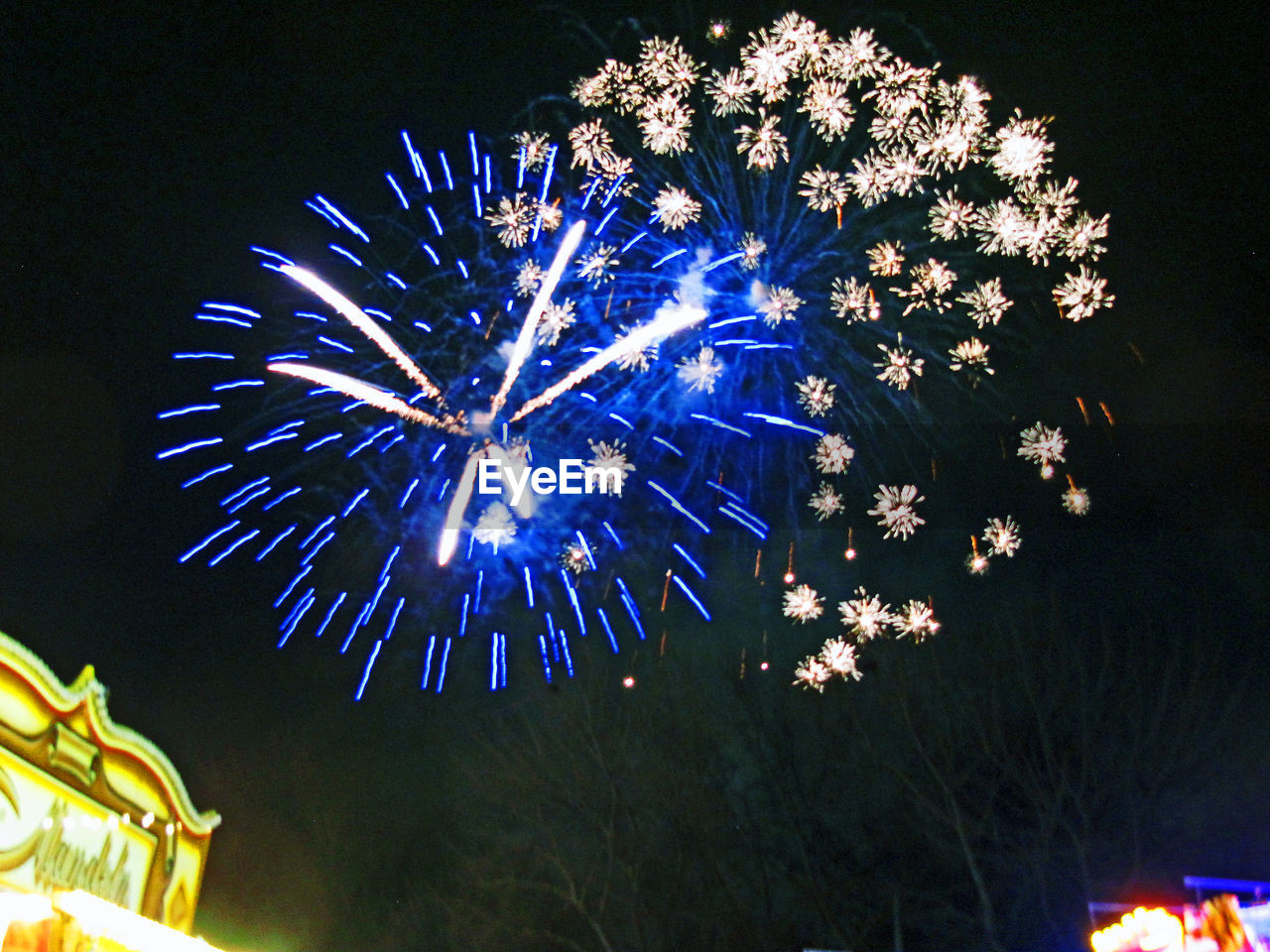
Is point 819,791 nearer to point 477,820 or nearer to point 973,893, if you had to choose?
point 973,893

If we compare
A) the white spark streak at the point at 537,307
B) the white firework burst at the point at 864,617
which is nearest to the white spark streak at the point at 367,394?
the white spark streak at the point at 537,307

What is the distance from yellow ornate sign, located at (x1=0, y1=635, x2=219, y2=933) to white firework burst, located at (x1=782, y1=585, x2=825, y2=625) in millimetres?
6162

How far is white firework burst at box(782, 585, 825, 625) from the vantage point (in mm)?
11070

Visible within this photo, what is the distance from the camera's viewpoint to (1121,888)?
1470 centimetres

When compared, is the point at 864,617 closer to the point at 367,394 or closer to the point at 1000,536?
the point at 1000,536

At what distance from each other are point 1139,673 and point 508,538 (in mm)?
9483

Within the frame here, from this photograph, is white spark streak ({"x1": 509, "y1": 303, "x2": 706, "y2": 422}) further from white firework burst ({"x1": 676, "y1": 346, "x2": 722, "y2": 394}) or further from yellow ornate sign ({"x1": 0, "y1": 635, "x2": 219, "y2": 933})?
yellow ornate sign ({"x1": 0, "y1": 635, "x2": 219, "y2": 933})

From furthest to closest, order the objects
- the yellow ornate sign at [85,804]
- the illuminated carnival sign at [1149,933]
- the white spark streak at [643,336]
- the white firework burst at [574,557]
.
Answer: the white firework burst at [574,557], the white spark streak at [643,336], the illuminated carnival sign at [1149,933], the yellow ornate sign at [85,804]

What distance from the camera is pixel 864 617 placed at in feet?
34.8

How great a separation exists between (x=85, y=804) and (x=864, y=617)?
695cm

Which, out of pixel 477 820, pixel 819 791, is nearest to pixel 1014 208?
pixel 819 791

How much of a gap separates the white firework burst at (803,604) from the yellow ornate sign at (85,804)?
6.16 metres

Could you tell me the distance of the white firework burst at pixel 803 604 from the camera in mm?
11070

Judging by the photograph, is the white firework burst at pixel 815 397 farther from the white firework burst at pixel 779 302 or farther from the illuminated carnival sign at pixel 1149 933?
the illuminated carnival sign at pixel 1149 933
